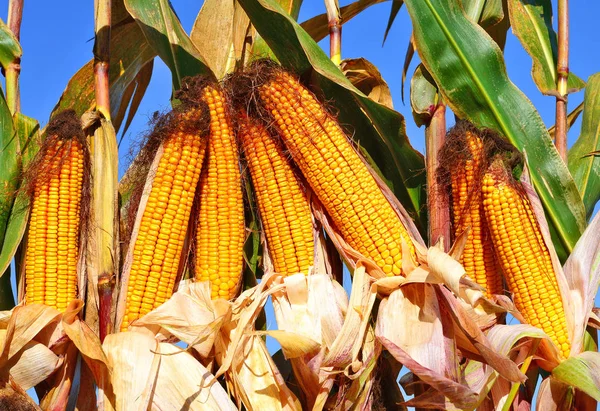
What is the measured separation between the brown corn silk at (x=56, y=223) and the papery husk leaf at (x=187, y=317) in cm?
34

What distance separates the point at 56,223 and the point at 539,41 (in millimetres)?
2351

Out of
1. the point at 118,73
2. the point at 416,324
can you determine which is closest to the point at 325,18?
the point at 118,73

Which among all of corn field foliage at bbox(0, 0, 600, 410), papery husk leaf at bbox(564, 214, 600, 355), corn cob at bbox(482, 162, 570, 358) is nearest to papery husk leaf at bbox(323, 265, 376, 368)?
corn field foliage at bbox(0, 0, 600, 410)

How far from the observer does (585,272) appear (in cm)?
293

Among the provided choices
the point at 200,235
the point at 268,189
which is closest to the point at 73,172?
the point at 200,235

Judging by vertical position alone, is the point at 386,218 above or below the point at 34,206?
below

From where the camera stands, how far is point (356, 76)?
366 cm

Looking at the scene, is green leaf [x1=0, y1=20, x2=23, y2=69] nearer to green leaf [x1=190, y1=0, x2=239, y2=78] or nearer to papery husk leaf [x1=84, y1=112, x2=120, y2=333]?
papery husk leaf [x1=84, y1=112, x2=120, y2=333]

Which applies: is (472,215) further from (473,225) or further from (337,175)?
(337,175)

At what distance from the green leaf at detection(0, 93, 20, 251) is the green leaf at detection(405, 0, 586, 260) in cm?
167

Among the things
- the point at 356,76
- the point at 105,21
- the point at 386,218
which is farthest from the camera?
the point at 356,76

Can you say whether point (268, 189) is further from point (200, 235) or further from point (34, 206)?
point (34, 206)

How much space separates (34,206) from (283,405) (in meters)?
1.14

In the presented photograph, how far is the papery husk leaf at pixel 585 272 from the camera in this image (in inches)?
113
